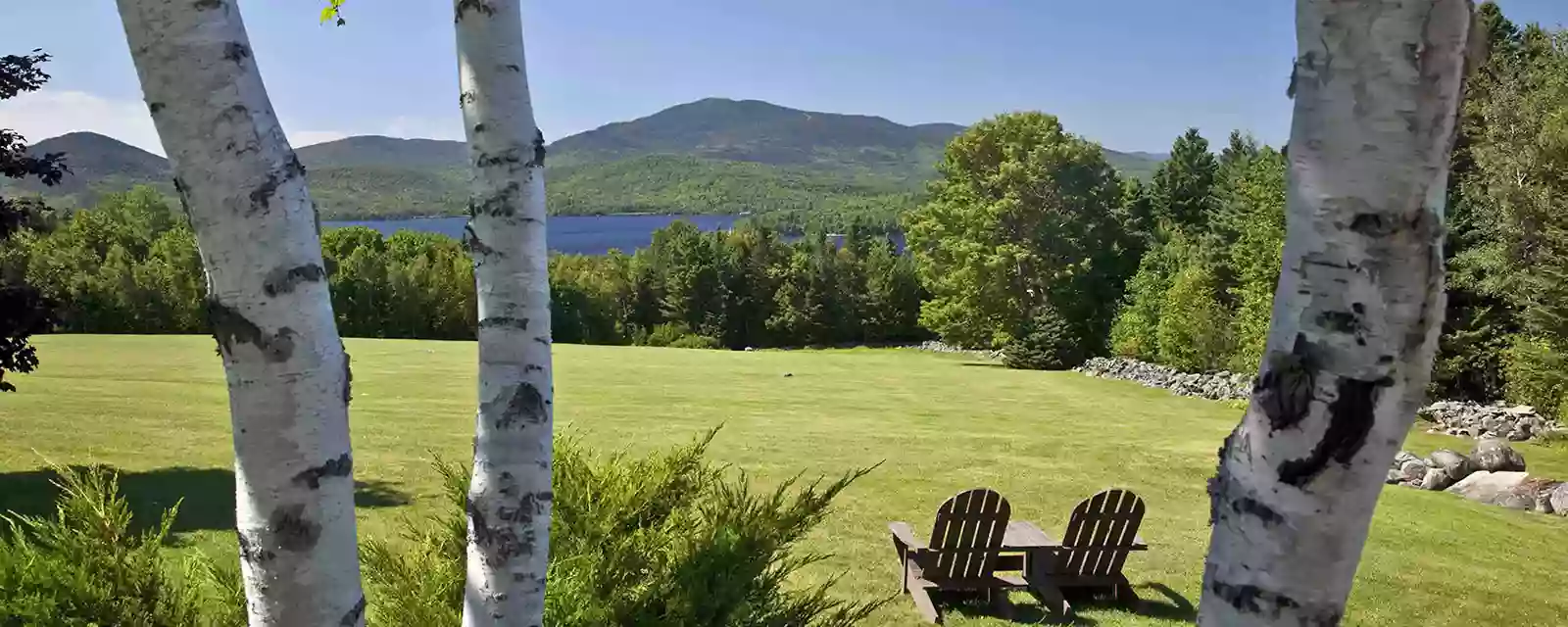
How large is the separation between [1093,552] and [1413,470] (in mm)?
8481

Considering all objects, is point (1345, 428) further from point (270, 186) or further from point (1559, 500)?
point (1559, 500)

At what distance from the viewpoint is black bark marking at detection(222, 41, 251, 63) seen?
1423 mm

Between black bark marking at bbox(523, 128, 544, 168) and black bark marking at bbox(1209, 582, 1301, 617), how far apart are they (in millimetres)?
1673

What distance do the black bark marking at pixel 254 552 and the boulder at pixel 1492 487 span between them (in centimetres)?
1441

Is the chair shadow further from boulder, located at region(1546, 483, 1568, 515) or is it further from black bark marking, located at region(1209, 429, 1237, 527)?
boulder, located at region(1546, 483, 1568, 515)

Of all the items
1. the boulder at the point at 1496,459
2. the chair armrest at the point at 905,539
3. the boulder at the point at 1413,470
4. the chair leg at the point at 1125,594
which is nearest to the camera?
the chair armrest at the point at 905,539

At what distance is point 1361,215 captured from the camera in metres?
1.02

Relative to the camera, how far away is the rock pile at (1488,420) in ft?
59.6

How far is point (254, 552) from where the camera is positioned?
152cm

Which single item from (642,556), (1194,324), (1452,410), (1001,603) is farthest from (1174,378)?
(642,556)

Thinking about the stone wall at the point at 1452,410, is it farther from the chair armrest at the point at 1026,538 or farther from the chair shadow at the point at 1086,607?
the chair armrest at the point at 1026,538

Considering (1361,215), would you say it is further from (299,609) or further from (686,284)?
(686,284)

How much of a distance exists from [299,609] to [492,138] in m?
1.09

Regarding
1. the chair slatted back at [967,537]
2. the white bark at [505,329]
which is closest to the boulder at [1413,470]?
the chair slatted back at [967,537]
